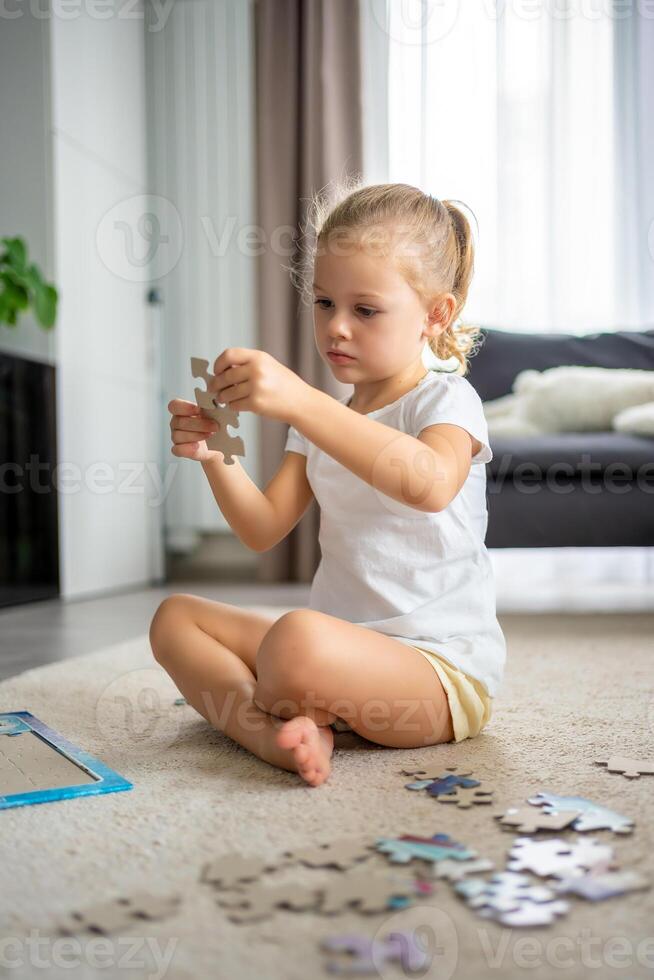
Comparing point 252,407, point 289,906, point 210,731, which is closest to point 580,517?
point 210,731

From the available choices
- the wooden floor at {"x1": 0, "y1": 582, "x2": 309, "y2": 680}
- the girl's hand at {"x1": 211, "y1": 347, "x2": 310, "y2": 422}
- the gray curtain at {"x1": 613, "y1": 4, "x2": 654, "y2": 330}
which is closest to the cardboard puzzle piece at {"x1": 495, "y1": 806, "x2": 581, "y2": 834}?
the girl's hand at {"x1": 211, "y1": 347, "x2": 310, "y2": 422}

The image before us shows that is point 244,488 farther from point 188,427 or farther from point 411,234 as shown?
point 411,234

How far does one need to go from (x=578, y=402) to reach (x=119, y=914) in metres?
2.36

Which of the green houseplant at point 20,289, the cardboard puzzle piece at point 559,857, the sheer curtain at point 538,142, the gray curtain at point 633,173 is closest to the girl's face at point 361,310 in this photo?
the cardboard puzzle piece at point 559,857

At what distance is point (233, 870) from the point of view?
0.72 m

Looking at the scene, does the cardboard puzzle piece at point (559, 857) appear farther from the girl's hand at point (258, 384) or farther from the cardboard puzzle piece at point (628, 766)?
the girl's hand at point (258, 384)

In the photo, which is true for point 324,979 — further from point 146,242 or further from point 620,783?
point 146,242

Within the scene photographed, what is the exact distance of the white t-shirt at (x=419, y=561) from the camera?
1094 mm

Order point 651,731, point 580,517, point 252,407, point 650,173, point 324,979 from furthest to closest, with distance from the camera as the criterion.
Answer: point 650,173
point 580,517
point 651,731
point 252,407
point 324,979

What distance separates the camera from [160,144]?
3936 mm

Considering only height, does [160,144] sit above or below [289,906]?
above

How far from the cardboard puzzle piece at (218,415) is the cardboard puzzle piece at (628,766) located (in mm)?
520

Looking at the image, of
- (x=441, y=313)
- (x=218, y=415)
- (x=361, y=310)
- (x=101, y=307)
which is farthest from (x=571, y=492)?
(x=101, y=307)

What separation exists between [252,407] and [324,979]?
1.75 ft
